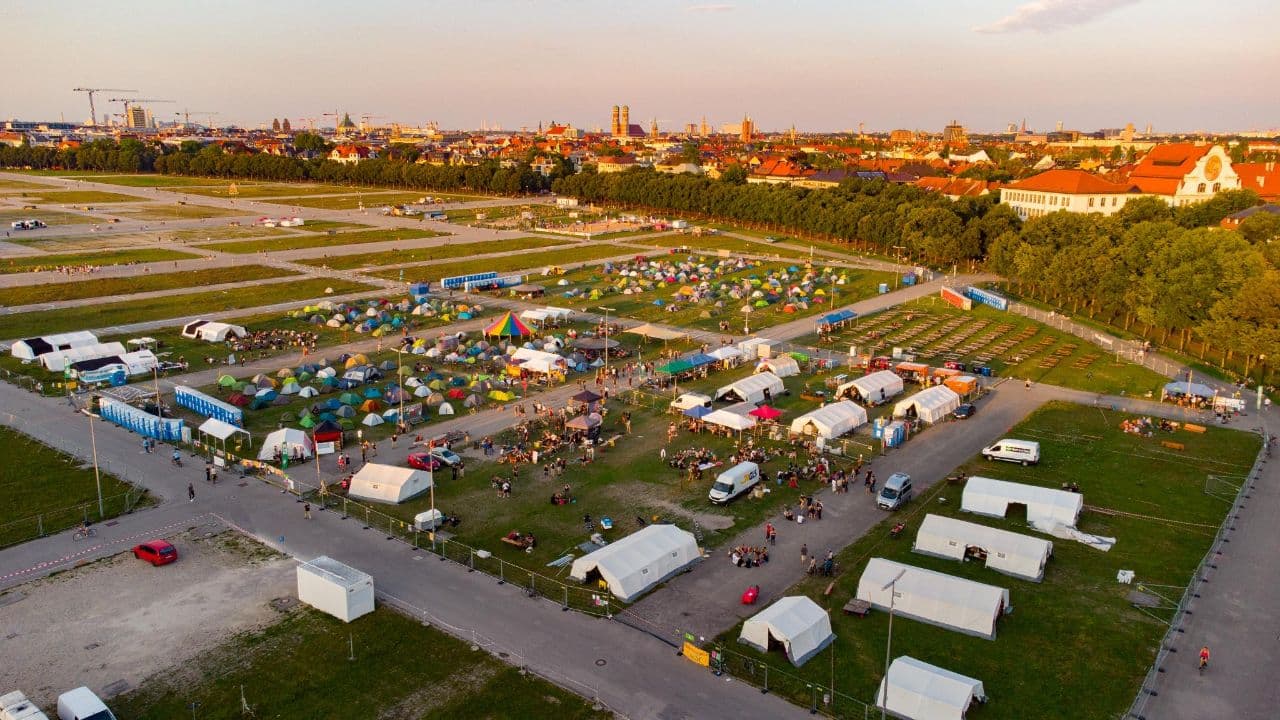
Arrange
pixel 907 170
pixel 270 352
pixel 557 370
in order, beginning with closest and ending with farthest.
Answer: pixel 557 370 < pixel 270 352 < pixel 907 170

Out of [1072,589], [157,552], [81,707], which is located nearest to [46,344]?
[157,552]

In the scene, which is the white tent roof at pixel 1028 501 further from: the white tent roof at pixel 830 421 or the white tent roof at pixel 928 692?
the white tent roof at pixel 928 692

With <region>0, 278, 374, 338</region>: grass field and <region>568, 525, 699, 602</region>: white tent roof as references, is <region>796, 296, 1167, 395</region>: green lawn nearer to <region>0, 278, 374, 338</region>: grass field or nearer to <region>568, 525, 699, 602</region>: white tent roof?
<region>568, 525, 699, 602</region>: white tent roof

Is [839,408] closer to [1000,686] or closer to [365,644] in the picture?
[1000,686]

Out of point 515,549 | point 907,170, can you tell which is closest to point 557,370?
point 515,549

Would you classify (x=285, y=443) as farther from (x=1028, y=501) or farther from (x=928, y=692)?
(x=1028, y=501)

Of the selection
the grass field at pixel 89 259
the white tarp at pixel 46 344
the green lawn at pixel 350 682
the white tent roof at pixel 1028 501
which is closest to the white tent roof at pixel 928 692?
the green lawn at pixel 350 682
